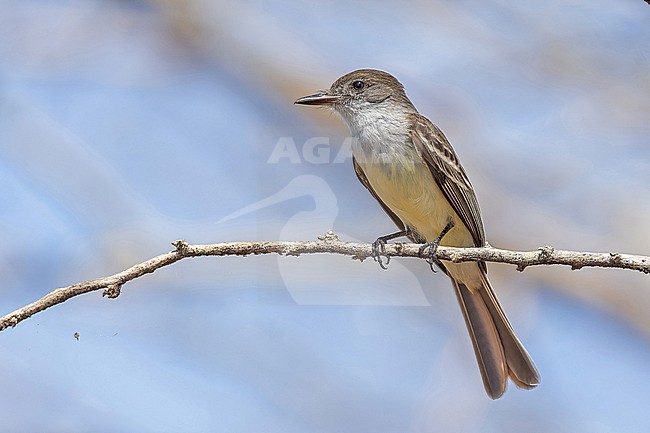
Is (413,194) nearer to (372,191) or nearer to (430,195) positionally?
(430,195)

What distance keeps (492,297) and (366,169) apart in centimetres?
90

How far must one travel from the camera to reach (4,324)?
6.49 ft

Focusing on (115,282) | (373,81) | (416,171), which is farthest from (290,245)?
(373,81)

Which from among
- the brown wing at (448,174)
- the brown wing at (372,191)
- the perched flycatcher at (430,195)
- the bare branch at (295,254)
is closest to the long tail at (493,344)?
the perched flycatcher at (430,195)

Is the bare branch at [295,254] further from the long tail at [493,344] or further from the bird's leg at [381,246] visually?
the long tail at [493,344]

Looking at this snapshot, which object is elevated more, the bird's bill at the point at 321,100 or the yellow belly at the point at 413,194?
the bird's bill at the point at 321,100

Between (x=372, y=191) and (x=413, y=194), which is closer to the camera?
(x=413, y=194)

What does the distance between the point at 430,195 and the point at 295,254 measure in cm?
137

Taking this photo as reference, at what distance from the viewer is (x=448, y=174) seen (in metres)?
3.54

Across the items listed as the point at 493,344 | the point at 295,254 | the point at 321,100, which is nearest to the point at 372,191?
the point at 321,100

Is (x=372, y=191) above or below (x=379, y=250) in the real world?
above

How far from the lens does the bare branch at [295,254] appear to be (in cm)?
202

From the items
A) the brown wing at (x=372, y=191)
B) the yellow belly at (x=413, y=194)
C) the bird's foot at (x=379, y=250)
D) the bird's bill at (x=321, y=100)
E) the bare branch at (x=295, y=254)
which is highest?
the bird's bill at (x=321, y=100)

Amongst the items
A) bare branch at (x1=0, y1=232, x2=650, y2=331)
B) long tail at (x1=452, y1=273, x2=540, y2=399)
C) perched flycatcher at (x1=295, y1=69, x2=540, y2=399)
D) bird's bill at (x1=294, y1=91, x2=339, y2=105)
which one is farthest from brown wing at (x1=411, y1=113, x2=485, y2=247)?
bare branch at (x1=0, y1=232, x2=650, y2=331)
